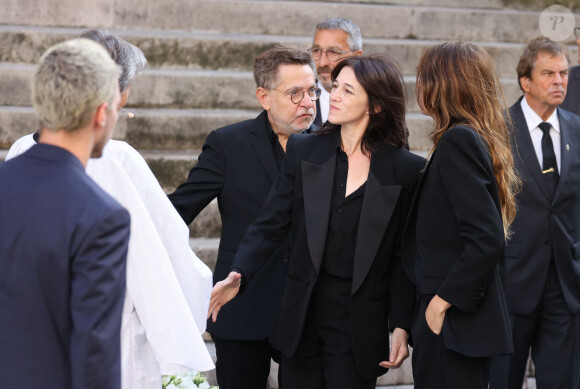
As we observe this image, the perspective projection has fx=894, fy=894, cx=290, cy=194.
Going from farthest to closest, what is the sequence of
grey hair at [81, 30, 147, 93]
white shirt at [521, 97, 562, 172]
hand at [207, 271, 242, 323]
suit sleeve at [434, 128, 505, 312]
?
white shirt at [521, 97, 562, 172] → hand at [207, 271, 242, 323] → suit sleeve at [434, 128, 505, 312] → grey hair at [81, 30, 147, 93]

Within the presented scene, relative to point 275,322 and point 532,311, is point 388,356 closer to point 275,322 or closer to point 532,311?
point 275,322

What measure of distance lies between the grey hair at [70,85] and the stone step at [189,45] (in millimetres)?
4128

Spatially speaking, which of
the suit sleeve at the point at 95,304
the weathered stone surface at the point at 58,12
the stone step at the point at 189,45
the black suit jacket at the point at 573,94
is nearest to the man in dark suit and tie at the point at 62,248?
the suit sleeve at the point at 95,304

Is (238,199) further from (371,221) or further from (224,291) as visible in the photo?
(371,221)

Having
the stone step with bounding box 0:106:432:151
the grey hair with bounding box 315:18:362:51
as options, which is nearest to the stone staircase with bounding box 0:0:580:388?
the stone step with bounding box 0:106:432:151

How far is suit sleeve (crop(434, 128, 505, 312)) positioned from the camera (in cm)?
304

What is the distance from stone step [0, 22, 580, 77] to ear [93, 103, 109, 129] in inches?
161

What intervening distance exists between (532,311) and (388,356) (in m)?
1.45

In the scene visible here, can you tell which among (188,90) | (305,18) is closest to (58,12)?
(188,90)

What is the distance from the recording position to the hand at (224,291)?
3.40m

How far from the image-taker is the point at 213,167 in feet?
12.5

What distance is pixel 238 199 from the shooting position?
150 inches

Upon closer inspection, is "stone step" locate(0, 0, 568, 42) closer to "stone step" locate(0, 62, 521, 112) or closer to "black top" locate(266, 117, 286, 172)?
"stone step" locate(0, 62, 521, 112)

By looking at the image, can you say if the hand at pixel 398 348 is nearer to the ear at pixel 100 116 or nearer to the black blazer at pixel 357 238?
the black blazer at pixel 357 238
